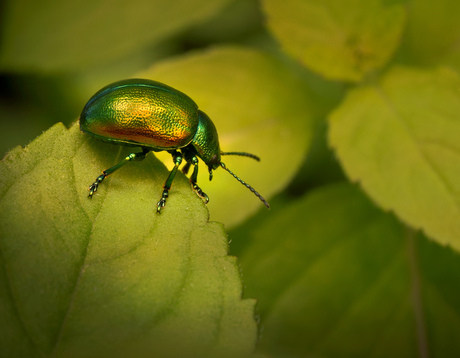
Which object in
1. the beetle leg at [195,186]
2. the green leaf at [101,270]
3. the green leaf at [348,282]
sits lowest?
the green leaf at [348,282]

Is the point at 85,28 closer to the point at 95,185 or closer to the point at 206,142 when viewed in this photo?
the point at 206,142

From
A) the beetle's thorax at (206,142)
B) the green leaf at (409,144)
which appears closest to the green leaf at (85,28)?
the beetle's thorax at (206,142)

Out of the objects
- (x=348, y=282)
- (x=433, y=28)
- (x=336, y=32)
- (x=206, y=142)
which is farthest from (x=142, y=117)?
(x=433, y=28)

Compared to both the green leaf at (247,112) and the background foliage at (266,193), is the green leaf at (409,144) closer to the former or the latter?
the background foliage at (266,193)

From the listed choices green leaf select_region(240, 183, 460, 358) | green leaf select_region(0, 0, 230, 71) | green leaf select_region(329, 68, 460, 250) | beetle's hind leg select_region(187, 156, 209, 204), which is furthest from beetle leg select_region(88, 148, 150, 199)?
green leaf select_region(0, 0, 230, 71)

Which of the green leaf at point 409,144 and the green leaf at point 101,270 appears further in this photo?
the green leaf at point 409,144

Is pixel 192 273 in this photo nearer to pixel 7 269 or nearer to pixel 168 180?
pixel 168 180

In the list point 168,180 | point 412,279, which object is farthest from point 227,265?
point 412,279
